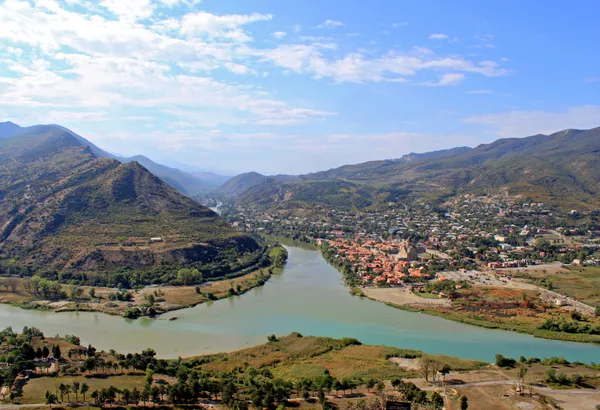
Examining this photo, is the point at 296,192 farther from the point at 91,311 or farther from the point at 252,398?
the point at 252,398

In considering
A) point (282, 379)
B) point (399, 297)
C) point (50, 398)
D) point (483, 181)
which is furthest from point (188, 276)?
point (483, 181)

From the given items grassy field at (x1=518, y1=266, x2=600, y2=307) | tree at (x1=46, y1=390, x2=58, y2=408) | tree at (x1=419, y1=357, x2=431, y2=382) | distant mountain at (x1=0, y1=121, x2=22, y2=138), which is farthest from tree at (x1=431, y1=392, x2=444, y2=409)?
distant mountain at (x1=0, y1=121, x2=22, y2=138)

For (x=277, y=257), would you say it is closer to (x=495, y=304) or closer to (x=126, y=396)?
(x=495, y=304)

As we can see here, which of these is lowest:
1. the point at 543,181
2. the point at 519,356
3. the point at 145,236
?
the point at 519,356

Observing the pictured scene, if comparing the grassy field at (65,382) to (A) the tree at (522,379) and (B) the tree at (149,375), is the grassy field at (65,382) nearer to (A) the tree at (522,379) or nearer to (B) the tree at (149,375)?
(B) the tree at (149,375)

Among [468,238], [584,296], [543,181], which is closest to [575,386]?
[584,296]

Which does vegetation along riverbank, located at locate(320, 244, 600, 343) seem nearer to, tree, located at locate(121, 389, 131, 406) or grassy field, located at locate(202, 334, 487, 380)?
grassy field, located at locate(202, 334, 487, 380)
